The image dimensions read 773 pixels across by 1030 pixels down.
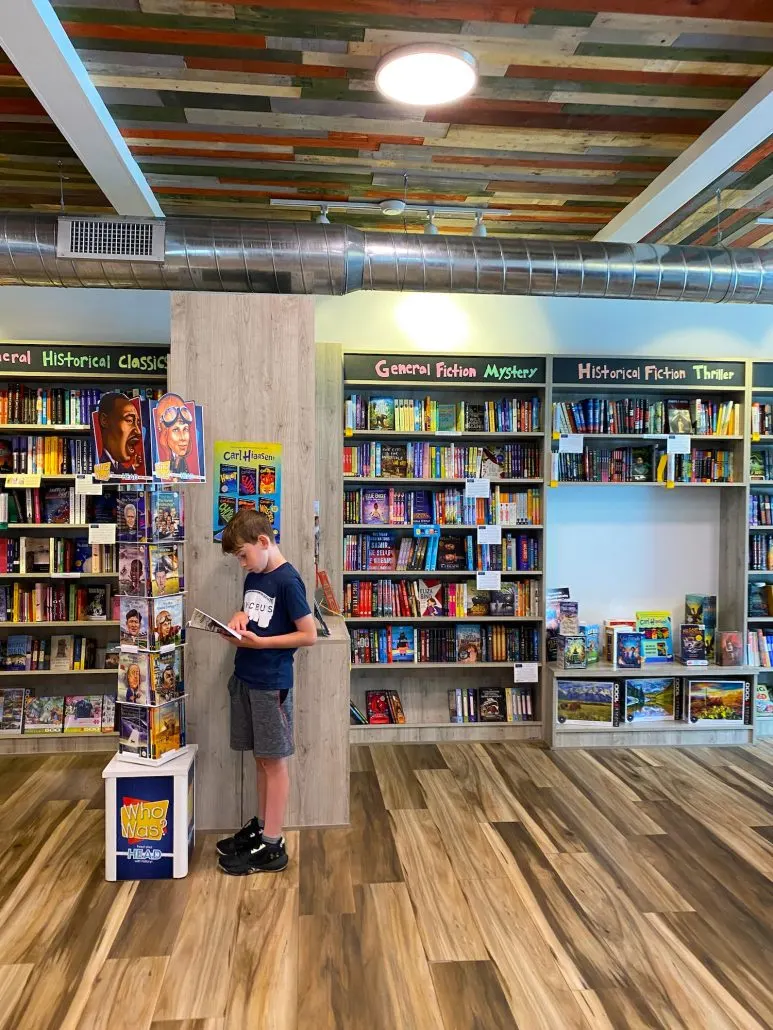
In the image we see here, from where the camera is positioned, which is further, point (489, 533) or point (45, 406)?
point (489, 533)

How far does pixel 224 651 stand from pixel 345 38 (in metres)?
2.73

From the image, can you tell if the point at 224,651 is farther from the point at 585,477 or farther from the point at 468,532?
the point at 585,477

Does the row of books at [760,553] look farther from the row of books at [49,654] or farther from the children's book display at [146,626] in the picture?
the row of books at [49,654]

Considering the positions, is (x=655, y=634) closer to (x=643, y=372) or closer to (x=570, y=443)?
(x=570, y=443)

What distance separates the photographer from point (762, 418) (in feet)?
18.1

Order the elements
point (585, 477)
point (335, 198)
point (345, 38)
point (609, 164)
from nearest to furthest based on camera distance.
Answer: point (345, 38)
point (609, 164)
point (335, 198)
point (585, 477)

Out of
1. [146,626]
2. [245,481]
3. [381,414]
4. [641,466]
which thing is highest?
[381,414]

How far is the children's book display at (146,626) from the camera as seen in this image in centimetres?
329

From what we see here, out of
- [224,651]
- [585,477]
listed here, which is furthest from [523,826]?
[585,477]

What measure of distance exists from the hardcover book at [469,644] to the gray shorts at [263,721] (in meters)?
2.11

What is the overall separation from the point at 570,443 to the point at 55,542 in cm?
353

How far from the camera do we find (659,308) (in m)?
5.64

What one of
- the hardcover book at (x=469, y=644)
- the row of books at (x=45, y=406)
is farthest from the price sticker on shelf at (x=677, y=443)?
the row of books at (x=45, y=406)

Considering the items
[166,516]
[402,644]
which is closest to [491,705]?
[402,644]
